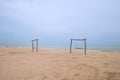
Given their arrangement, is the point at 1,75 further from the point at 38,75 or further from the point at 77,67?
the point at 77,67

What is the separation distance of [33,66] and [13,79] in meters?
2.02

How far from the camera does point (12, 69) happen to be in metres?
13.1

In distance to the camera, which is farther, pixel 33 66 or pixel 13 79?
pixel 33 66

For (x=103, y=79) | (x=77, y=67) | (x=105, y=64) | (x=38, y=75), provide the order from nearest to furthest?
1. (x=103, y=79)
2. (x=38, y=75)
3. (x=77, y=67)
4. (x=105, y=64)

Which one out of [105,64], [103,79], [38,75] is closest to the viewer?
[103,79]

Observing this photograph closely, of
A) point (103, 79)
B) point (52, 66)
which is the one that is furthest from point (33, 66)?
point (103, 79)

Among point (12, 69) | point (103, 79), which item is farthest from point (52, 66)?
point (103, 79)

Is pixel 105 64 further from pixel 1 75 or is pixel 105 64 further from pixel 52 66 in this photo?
pixel 1 75

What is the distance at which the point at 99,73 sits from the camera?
11727 mm

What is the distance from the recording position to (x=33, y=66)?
13414 millimetres

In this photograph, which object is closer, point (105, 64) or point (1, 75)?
point (1, 75)

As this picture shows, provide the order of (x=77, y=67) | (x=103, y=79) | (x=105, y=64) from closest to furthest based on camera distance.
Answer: (x=103, y=79), (x=77, y=67), (x=105, y=64)

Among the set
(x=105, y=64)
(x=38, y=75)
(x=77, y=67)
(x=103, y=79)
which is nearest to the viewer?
(x=103, y=79)

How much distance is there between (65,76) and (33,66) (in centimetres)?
277
